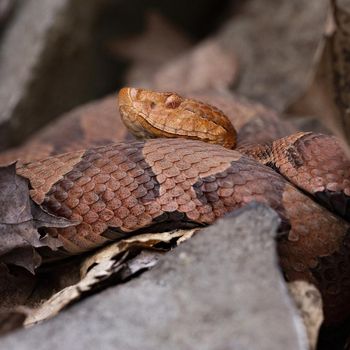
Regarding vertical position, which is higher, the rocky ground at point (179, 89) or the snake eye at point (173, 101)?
the snake eye at point (173, 101)

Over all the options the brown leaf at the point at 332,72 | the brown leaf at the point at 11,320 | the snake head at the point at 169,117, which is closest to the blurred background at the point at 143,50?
the brown leaf at the point at 332,72

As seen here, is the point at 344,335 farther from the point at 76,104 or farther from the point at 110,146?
the point at 76,104

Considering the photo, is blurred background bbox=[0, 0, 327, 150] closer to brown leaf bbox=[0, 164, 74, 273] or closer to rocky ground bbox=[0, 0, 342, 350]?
rocky ground bbox=[0, 0, 342, 350]

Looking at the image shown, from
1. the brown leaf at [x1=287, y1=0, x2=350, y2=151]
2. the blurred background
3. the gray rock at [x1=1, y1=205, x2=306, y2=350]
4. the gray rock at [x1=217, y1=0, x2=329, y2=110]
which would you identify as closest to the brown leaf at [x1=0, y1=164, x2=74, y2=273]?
the gray rock at [x1=1, y1=205, x2=306, y2=350]

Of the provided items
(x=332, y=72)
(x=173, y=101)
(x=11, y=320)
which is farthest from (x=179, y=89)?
(x=11, y=320)

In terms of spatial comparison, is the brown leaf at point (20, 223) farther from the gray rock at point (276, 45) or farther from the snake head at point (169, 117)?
the gray rock at point (276, 45)

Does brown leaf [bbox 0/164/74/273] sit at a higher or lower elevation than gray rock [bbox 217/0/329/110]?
higher
